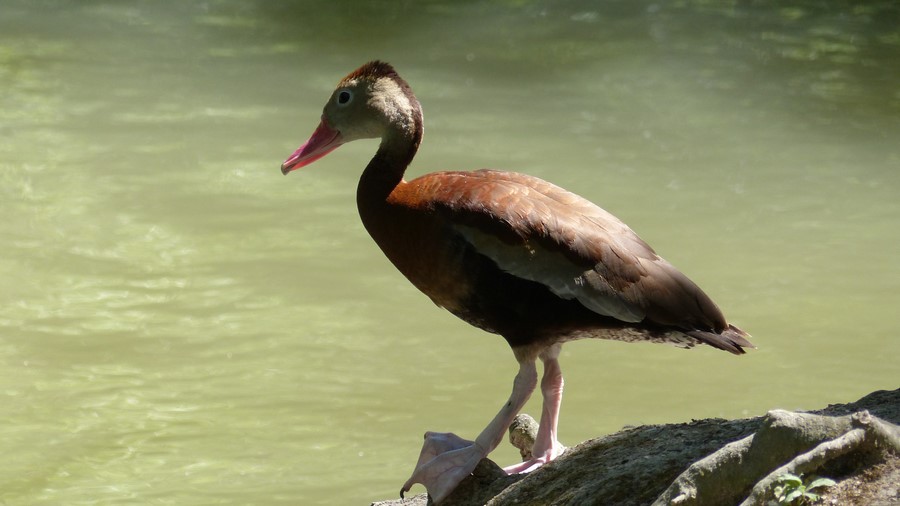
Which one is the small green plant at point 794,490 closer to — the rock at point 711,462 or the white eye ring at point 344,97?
the rock at point 711,462

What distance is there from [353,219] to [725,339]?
6346mm

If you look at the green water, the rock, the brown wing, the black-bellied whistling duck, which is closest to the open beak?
the black-bellied whistling duck

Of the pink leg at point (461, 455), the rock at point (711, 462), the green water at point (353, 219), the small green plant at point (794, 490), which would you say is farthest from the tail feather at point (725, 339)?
the green water at point (353, 219)

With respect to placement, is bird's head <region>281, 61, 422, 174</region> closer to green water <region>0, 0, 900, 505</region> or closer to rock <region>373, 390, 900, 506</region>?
rock <region>373, 390, 900, 506</region>

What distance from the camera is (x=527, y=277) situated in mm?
4594

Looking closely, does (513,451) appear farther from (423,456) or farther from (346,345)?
(423,456)

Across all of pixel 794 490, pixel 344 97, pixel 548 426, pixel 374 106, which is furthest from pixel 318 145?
pixel 794 490

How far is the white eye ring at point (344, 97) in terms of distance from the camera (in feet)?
17.5

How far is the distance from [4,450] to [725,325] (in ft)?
14.3

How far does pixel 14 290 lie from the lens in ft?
30.2

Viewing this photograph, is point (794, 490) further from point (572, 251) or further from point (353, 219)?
point (353, 219)

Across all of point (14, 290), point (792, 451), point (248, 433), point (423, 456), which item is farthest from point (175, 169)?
point (792, 451)

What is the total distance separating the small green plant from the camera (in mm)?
3389

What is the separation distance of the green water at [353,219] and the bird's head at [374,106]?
232cm
